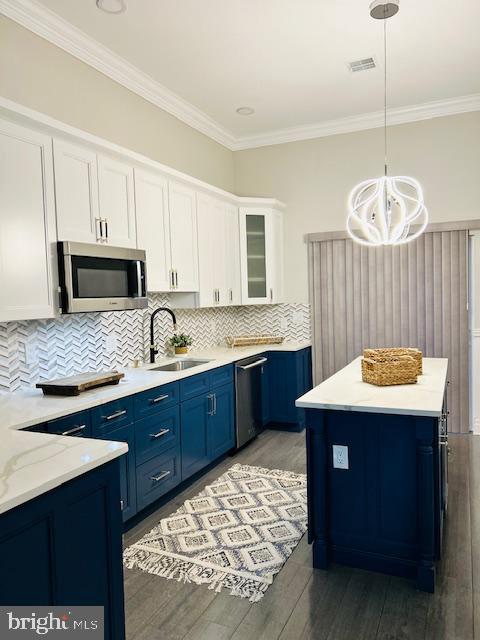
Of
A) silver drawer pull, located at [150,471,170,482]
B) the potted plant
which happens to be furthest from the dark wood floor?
the potted plant

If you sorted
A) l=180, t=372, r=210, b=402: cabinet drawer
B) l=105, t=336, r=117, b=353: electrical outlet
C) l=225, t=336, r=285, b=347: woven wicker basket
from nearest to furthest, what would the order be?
l=180, t=372, r=210, b=402: cabinet drawer → l=105, t=336, r=117, b=353: electrical outlet → l=225, t=336, r=285, b=347: woven wicker basket

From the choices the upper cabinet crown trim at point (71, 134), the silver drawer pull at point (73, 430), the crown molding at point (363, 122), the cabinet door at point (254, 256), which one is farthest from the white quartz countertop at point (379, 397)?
the crown molding at point (363, 122)

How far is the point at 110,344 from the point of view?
3.55 meters

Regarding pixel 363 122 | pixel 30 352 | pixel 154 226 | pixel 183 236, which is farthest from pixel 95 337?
pixel 363 122

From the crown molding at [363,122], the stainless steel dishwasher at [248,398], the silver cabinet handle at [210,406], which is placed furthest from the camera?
the crown molding at [363,122]

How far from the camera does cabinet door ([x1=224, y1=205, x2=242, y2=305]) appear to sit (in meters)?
4.81

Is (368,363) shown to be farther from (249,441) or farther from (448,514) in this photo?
(249,441)

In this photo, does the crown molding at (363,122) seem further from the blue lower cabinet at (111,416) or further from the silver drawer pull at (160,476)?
the silver drawer pull at (160,476)

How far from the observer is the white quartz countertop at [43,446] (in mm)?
1384

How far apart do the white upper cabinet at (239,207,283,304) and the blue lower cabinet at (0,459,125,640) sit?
355cm

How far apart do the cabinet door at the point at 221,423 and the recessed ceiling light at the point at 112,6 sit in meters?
2.69

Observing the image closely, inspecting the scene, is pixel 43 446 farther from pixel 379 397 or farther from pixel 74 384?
pixel 379 397

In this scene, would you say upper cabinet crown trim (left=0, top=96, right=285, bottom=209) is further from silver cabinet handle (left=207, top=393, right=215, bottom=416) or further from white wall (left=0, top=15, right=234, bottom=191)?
silver cabinet handle (left=207, top=393, right=215, bottom=416)

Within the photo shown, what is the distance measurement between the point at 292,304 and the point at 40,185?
3287 mm
